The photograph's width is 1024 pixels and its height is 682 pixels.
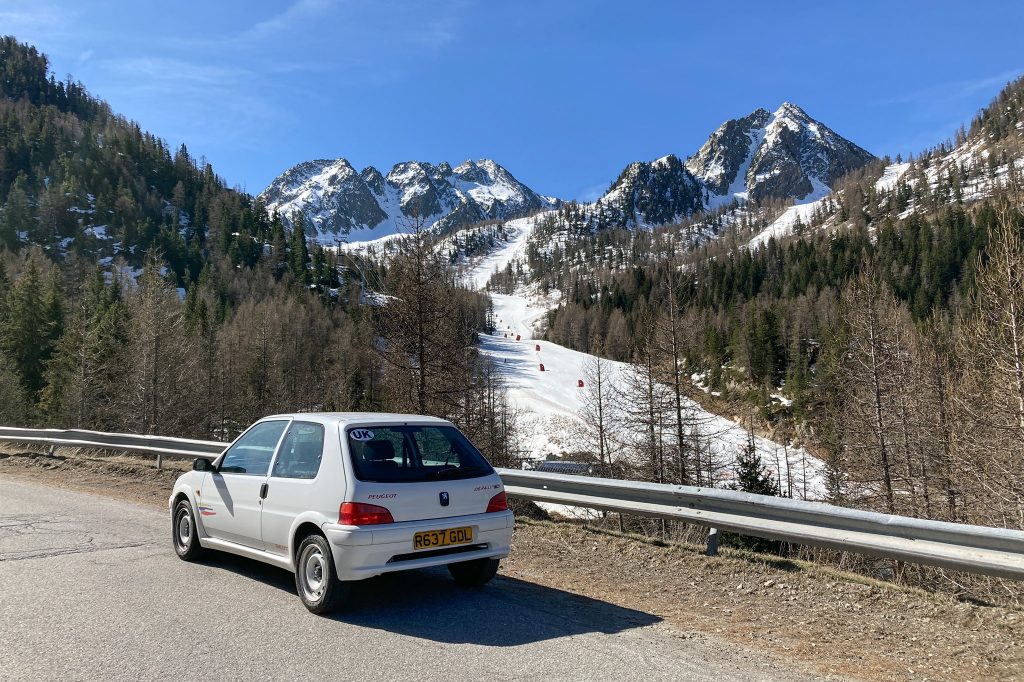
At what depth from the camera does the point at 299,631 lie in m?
5.00

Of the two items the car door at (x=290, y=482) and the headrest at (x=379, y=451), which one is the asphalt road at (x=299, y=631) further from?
the headrest at (x=379, y=451)

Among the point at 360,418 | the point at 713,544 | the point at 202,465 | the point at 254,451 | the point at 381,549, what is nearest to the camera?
the point at 381,549

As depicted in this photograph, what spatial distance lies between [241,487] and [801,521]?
18.6 feet

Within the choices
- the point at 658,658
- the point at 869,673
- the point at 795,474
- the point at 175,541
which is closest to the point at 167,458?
the point at 175,541

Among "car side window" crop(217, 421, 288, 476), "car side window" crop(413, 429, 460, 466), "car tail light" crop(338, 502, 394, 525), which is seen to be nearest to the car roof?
"car side window" crop(413, 429, 460, 466)

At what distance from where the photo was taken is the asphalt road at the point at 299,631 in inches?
168

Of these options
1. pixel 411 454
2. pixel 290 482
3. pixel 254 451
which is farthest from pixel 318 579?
pixel 254 451

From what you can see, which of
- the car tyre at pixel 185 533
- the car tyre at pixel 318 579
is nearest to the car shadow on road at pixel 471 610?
the car tyre at pixel 318 579

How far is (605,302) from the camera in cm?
16450

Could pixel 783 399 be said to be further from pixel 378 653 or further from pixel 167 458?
pixel 378 653

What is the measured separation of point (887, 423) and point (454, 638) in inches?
966

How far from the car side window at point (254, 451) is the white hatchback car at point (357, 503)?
0.02 m

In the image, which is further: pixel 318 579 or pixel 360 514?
pixel 318 579

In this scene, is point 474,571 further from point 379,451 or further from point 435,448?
point 379,451
